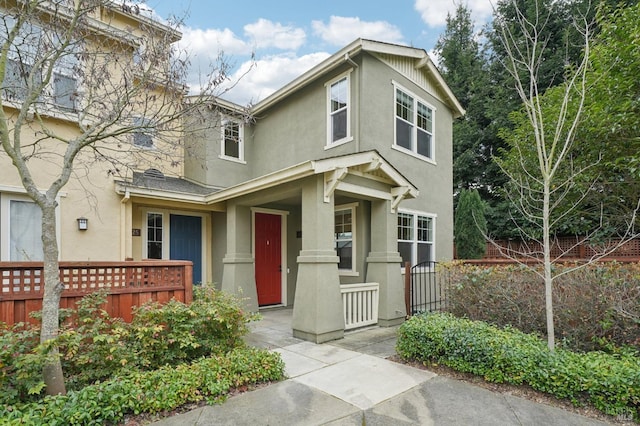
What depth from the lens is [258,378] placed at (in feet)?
13.7

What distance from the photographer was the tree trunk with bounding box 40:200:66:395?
10.9ft

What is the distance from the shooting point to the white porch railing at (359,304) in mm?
6681

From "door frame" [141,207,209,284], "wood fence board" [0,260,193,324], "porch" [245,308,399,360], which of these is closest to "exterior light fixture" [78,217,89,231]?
"door frame" [141,207,209,284]

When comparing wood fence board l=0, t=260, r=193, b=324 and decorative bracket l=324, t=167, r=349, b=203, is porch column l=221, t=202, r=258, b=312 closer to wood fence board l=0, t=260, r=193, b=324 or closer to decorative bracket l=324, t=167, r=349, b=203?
wood fence board l=0, t=260, r=193, b=324

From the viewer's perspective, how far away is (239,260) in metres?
7.89

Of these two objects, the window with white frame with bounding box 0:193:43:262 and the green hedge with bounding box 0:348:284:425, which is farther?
the window with white frame with bounding box 0:193:43:262

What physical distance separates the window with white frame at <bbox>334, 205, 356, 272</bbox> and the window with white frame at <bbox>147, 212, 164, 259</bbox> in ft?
14.6

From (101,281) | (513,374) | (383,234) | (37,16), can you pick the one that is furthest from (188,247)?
(513,374)

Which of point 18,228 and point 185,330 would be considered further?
point 18,228

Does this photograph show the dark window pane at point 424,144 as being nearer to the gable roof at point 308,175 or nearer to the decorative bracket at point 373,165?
the gable roof at point 308,175

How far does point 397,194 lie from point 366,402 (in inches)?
179

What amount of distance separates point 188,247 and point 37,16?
19.3 feet

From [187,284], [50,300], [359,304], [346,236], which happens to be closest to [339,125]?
[346,236]

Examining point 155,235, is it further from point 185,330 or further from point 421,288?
point 421,288
